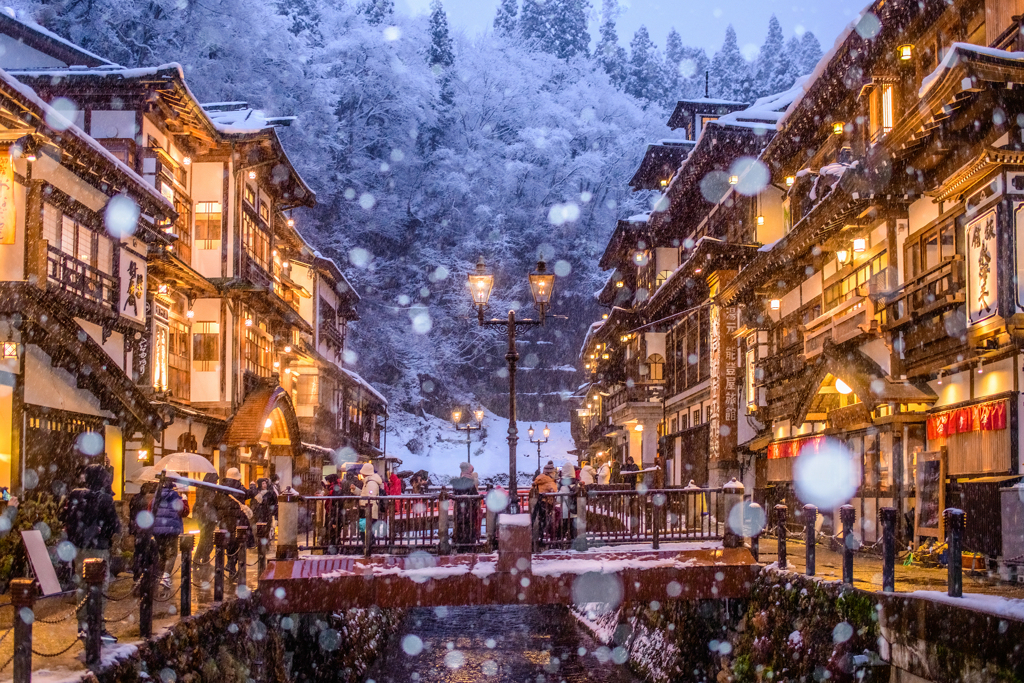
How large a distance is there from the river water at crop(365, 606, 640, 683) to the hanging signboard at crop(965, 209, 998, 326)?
8704mm

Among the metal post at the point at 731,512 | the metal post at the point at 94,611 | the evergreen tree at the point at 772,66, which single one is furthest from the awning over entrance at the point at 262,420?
the evergreen tree at the point at 772,66

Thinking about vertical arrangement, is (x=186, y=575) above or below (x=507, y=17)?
below

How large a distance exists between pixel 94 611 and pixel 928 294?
43.7 ft

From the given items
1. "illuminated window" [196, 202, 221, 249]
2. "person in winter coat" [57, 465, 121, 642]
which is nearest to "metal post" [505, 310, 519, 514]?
"person in winter coat" [57, 465, 121, 642]

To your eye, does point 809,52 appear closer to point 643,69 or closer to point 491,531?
point 643,69

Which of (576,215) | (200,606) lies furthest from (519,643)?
(576,215)

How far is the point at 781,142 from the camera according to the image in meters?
24.0

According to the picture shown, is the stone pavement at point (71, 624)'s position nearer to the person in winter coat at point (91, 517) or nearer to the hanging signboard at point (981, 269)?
the person in winter coat at point (91, 517)

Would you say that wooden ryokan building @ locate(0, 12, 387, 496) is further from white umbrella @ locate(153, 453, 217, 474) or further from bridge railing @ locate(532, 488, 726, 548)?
bridge railing @ locate(532, 488, 726, 548)

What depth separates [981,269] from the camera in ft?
41.7

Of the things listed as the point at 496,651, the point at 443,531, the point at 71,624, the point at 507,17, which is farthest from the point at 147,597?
the point at 507,17

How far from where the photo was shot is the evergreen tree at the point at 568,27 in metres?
91.8

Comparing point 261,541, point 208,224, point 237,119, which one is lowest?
point 261,541

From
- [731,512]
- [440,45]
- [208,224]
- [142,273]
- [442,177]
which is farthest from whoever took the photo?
[440,45]
